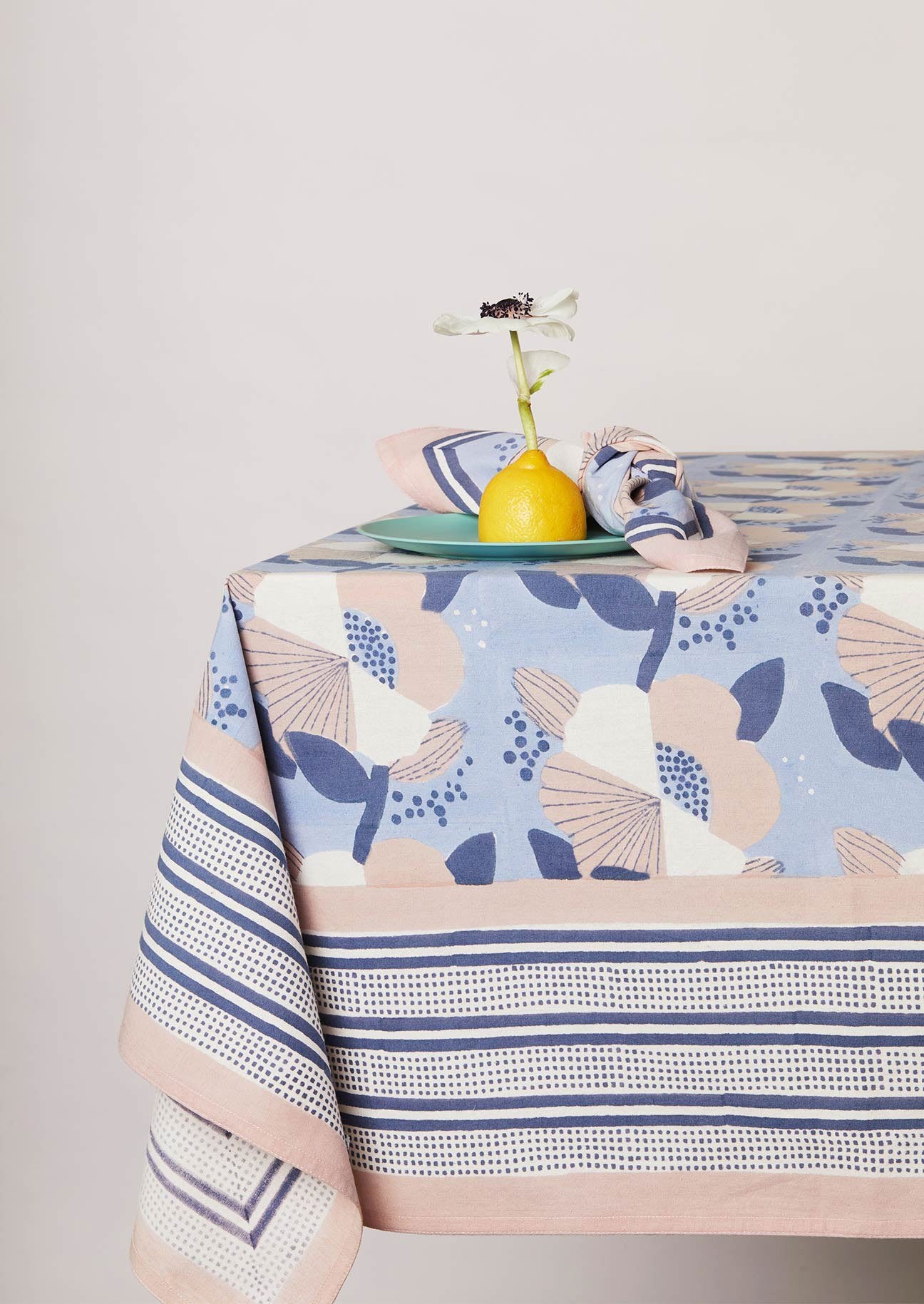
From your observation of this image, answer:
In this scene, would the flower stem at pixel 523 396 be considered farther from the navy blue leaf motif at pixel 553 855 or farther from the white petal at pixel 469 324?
the navy blue leaf motif at pixel 553 855

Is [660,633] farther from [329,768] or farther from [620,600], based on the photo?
[329,768]

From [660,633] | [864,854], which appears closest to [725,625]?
[660,633]

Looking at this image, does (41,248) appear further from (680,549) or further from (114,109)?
(680,549)

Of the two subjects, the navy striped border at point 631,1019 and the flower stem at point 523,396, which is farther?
the flower stem at point 523,396

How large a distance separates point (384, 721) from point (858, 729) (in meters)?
0.27

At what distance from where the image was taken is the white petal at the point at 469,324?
0.84 metres

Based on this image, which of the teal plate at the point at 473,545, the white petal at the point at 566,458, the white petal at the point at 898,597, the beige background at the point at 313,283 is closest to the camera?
the white petal at the point at 898,597

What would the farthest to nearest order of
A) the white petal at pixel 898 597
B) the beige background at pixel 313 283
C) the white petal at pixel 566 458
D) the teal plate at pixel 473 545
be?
the beige background at pixel 313 283
the white petal at pixel 566 458
the teal plate at pixel 473 545
the white petal at pixel 898 597

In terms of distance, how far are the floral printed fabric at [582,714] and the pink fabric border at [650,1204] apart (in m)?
0.19

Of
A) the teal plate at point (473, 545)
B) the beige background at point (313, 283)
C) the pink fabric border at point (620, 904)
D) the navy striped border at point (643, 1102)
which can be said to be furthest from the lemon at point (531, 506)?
the beige background at point (313, 283)

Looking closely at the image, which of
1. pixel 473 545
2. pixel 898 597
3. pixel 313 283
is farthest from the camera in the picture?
pixel 313 283

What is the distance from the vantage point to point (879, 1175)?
0.77 meters

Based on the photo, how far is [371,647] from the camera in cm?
78

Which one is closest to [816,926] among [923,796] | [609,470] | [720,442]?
[923,796]
